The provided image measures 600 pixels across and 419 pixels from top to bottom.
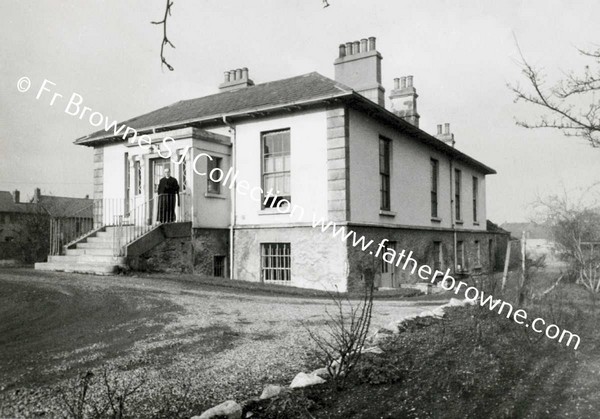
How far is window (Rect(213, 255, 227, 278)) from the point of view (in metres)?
16.0

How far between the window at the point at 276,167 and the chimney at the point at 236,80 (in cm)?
572

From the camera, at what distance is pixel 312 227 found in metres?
14.5

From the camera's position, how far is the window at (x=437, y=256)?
68.5ft

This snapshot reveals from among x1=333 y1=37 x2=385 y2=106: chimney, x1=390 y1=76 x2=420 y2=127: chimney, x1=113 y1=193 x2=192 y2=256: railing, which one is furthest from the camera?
x1=390 y1=76 x2=420 y2=127: chimney

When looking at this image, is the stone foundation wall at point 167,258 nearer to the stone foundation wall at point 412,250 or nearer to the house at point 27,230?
A: the stone foundation wall at point 412,250

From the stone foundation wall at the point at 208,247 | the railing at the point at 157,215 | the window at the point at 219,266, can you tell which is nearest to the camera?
the railing at the point at 157,215

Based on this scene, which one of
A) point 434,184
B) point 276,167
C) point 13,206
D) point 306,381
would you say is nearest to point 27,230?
point 13,206

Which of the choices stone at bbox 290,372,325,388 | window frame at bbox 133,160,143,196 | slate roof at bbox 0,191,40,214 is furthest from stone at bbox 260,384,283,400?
slate roof at bbox 0,191,40,214

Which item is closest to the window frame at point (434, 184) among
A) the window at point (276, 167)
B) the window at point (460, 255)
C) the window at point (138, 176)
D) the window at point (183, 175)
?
the window at point (460, 255)

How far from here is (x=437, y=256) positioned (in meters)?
21.2

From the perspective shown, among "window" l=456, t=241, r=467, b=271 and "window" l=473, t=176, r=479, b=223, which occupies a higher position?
"window" l=473, t=176, r=479, b=223

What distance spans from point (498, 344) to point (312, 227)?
8857 millimetres

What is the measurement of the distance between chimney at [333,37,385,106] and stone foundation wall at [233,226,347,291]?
261 inches

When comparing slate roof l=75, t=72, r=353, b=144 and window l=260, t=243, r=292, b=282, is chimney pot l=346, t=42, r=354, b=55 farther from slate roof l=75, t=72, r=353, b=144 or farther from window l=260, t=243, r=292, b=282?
window l=260, t=243, r=292, b=282
